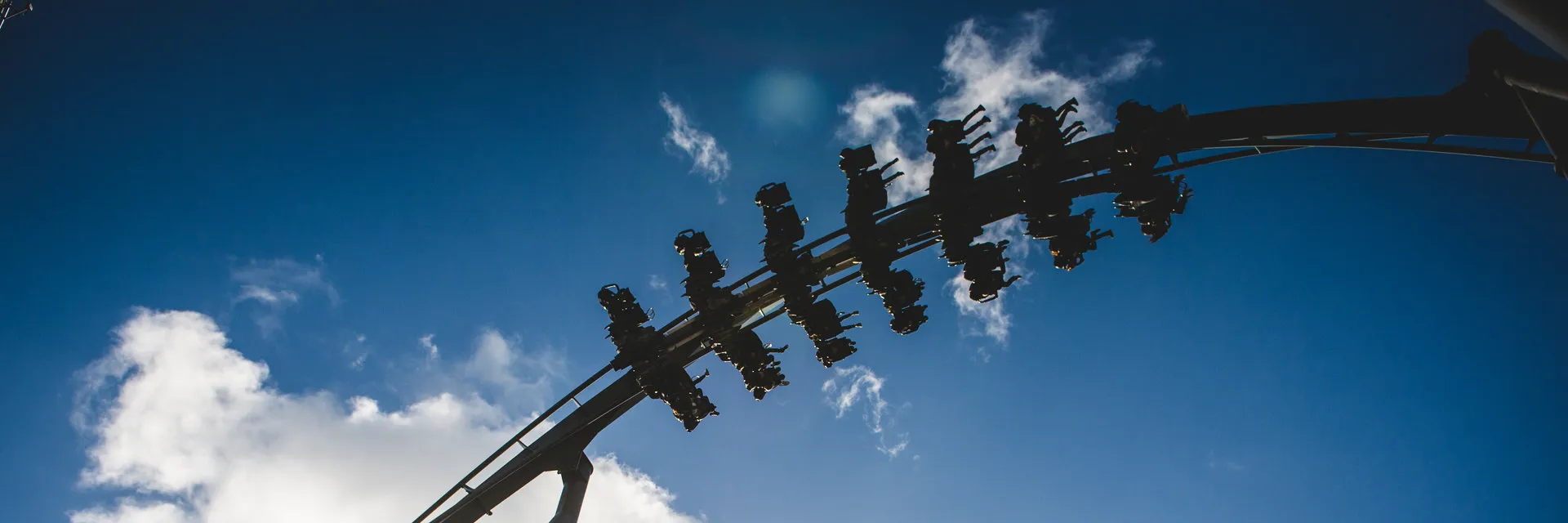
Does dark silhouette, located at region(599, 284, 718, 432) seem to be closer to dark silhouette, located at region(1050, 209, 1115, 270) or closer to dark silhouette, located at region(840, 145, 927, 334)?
dark silhouette, located at region(840, 145, 927, 334)

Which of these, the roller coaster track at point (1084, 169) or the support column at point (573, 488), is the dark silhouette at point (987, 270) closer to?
the roller coaster track at point (1084, 169)

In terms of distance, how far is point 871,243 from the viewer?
1091 centimetres

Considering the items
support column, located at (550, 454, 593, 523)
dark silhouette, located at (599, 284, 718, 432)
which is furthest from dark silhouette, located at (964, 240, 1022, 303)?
support column, located at (550, 454, 593, 523)

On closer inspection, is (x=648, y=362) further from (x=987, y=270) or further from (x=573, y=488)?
(x=987, y=270)

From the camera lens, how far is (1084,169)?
10.0 m

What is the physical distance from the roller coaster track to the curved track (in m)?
0.01

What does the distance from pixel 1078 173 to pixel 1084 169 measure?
108 mm

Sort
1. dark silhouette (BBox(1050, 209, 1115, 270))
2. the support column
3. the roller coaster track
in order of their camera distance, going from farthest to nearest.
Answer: the support column, dark silhouette (BBox(1050, 209, 1115, 270)), the roller coaster track

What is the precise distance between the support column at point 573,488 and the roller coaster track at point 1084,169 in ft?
0.07

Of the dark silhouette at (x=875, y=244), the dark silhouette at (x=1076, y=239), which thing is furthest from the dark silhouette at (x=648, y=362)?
the dark silhouette at (x=1076, y=239)

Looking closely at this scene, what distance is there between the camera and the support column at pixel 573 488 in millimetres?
11711

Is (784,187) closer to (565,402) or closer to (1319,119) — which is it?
(565,402)

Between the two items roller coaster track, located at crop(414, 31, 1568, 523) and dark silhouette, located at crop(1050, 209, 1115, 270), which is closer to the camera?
roller coaster track, located at crop(414, 31, 1568, 523)

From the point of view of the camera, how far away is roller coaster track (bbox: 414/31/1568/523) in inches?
287
